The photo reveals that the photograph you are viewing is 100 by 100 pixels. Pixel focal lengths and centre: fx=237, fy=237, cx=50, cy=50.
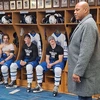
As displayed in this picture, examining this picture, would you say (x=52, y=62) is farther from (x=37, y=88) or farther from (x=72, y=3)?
(x=72, y=3)

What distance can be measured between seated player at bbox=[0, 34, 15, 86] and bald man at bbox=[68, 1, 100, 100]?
2.35 meters

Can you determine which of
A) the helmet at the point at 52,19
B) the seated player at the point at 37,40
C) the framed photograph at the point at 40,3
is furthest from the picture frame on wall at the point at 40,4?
the seated player at the point at 37,40

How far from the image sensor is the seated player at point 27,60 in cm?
426

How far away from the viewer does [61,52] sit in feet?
13.6

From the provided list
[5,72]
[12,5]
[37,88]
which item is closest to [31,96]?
[37,88]

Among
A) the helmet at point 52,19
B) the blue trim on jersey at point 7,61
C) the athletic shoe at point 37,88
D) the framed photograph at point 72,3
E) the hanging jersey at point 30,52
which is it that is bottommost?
the athletic shoe at point 37,88

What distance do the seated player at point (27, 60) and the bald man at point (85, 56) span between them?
197 cm

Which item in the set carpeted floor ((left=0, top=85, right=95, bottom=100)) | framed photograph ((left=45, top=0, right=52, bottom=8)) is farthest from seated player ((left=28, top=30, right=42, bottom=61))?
carpeted floor ((left=0, top=85, right=95, bottom=100))

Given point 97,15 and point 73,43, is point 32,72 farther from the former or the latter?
point 73,43

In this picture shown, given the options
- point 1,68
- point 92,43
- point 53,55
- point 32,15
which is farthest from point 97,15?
→ point 1,68

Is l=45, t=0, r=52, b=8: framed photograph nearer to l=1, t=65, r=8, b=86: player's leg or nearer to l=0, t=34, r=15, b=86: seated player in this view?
l=0, t=34, r=15, b=86: seated player

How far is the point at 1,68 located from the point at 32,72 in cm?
63

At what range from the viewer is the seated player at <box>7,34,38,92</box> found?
168 inches

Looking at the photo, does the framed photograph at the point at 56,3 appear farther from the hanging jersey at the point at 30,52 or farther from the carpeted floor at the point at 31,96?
the carpeted floor at the point at 31,96
